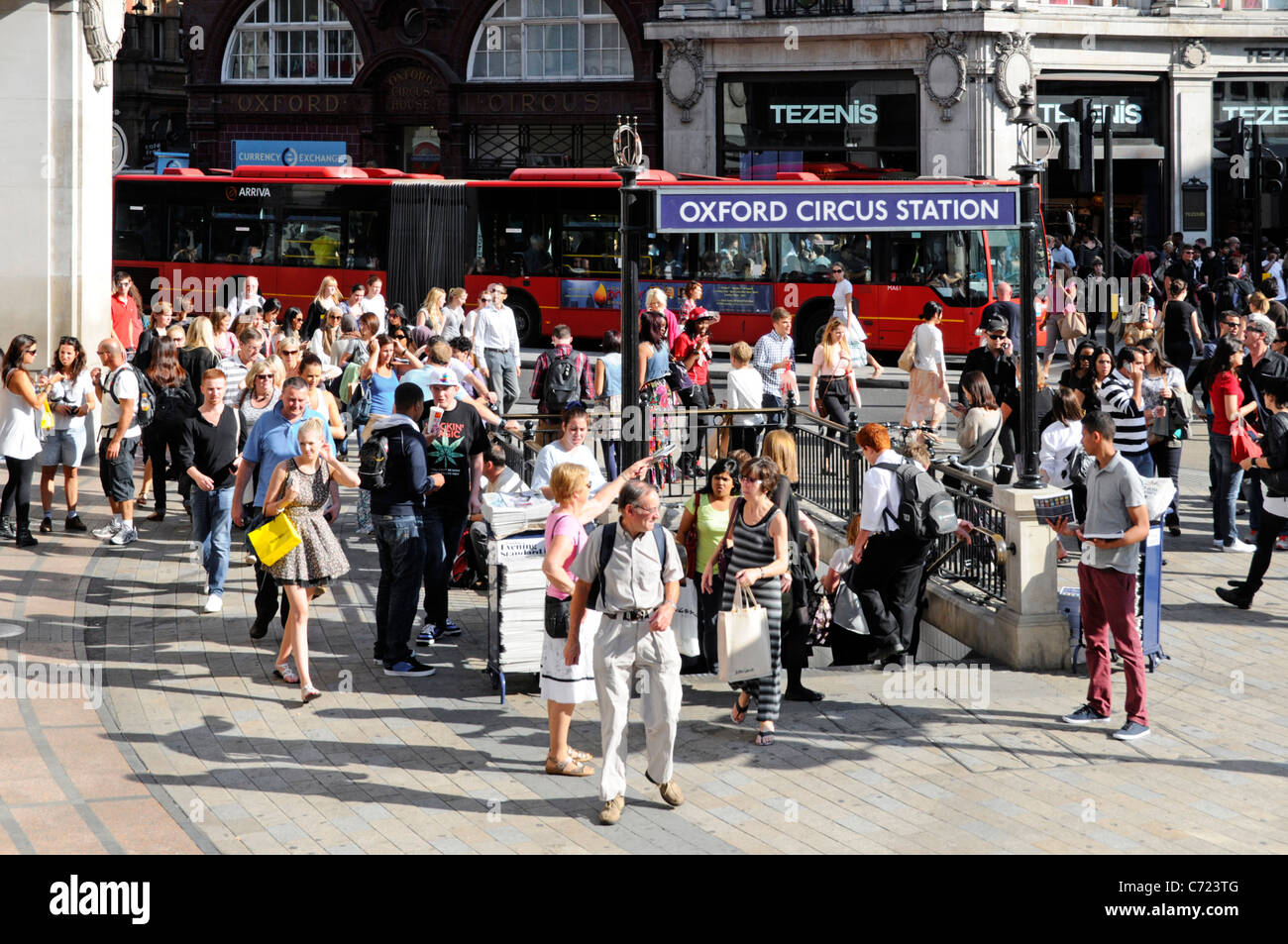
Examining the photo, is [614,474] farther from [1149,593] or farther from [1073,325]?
[1149,593]

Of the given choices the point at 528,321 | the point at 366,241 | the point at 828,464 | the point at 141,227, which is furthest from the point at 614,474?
the point at 141,227

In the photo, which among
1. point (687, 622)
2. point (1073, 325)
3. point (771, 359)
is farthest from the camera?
point (1073, 325)

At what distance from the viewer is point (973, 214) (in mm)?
10117

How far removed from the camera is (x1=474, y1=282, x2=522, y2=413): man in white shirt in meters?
18.8

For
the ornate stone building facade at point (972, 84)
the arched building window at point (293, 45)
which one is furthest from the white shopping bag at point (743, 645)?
the arched building window at point (293, 45)

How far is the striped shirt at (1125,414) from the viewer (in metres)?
12.7

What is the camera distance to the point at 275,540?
974 centimetres

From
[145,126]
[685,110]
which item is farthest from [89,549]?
[145,126]

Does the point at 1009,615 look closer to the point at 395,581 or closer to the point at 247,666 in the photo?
the point at 395,581

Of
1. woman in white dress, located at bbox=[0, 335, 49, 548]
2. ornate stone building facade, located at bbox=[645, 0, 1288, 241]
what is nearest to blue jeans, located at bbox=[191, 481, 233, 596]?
woman in white dress, located at bbox=[0, 335, 49, 548]

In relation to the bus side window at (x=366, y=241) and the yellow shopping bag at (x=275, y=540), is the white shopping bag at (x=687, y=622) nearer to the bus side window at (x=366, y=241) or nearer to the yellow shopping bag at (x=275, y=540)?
the yellow shopping bag at (x=275, y=540)

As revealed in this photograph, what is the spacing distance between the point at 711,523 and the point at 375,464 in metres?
2.05

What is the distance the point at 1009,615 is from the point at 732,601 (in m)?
2.21

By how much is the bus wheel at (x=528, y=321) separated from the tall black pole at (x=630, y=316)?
18.6m
